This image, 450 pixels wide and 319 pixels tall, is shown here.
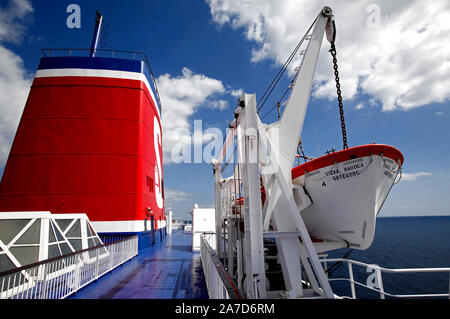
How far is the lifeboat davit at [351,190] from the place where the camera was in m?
5.08

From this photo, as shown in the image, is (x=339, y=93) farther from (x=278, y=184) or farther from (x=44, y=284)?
(x=44, y=284)

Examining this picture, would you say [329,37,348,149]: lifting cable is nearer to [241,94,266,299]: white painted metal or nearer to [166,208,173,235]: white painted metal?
[241,94,266,299]: white painted metal

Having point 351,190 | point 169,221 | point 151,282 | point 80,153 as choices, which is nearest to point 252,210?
point 351,190

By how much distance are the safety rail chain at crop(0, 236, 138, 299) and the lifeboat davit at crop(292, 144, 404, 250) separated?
584cm

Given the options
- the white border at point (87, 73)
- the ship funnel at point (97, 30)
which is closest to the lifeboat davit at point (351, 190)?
the white border at point (87, 73)

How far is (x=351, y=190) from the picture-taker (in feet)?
17.2

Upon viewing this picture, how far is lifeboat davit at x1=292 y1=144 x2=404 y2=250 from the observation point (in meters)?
5.08

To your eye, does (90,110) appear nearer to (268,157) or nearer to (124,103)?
(124,103)

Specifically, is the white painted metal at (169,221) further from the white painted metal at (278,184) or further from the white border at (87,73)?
the white painted metal at (278,184)

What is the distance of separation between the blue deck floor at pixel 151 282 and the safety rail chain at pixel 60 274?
280 mm

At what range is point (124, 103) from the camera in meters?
12.6

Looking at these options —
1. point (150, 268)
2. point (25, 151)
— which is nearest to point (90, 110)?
point (25, 151)

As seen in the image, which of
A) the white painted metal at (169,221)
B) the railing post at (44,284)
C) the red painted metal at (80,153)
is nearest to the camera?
the railing post at (44,284)
